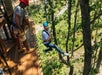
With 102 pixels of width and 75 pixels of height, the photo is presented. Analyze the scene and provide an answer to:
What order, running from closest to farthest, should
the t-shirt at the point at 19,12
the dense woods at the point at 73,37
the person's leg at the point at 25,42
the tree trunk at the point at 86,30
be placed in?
1. the tree trunk at the point at 86,30
2. the dense woods at the point at 73,37
3. the t-shirt at the point at 19,12
4. the person's leg at the point at 25,42

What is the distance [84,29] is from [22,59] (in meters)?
3.26

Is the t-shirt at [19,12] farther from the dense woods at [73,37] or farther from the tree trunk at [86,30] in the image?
the tree trunk at [86,30]

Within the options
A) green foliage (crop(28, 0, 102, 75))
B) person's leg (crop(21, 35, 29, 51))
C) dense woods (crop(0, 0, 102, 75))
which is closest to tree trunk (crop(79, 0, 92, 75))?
→ dense woods (crop(0, 0, 102, 75))

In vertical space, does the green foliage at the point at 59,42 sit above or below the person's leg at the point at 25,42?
below

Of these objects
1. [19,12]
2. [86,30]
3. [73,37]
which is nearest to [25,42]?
[19,12]

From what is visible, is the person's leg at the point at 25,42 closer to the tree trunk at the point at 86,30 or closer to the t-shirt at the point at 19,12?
the t-shirt at the point at 19,12

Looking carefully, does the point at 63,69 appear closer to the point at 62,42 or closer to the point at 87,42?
the point at 62,42

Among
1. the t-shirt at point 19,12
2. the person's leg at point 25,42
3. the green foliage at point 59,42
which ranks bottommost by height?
the green foliage at point 59,42

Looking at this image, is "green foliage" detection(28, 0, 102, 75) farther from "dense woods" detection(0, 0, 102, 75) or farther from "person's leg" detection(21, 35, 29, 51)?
"person's leg" detection(21, 35, 29, 51)

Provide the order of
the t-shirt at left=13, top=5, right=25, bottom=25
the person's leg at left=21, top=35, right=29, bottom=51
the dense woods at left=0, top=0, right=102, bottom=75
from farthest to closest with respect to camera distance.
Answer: the person's leg at left=21, top=35, right=29, bottom=51 < the t-shirt at left=13, top=5, right=25, bottom=25 < the dense woods at left=0, top=0, right=102, bottom=75

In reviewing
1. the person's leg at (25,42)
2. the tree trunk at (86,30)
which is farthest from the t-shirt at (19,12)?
the tree trunk at (86,30)

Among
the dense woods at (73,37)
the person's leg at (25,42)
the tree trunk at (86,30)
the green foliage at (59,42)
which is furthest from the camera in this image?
the green foliage at (59,42)

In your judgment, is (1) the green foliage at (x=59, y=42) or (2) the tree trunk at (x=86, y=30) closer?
(2) the tree trunk at (x=86, y=30)

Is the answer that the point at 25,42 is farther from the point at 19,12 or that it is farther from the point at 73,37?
the point at 73,37
